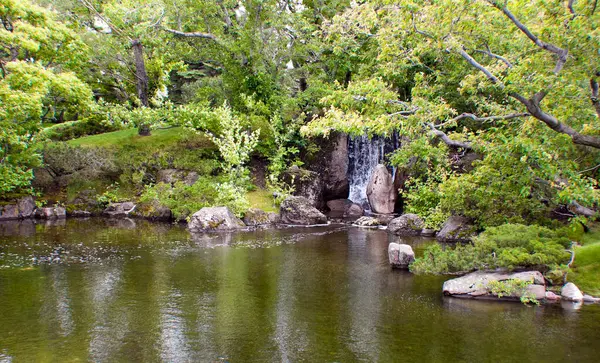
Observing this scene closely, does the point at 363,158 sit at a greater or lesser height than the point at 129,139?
lesser

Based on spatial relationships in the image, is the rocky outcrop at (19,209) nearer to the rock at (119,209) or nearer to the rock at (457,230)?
the rock at (119,209)

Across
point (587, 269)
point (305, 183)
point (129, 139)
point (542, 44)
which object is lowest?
point (587, 269)

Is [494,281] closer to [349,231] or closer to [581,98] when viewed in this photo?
[581,98]

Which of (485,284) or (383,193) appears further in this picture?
(383,193)

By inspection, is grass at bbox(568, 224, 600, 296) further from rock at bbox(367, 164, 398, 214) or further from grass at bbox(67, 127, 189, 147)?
grass at bbox(67, 127, 189, 147)

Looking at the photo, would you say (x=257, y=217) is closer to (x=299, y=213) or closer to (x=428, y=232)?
(x=299, y=213)

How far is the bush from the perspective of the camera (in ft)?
36.1

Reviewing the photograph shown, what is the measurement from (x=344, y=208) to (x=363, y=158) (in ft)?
11.5

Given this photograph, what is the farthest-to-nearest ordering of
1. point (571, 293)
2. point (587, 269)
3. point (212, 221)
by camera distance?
1. point (212, 221)
2. point (587, 269)
3. point (571, 293)

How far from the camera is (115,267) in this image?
13906mm

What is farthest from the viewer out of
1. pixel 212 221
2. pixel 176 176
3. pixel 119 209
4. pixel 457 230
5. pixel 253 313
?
pixel 176 176

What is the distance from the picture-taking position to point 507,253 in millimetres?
11016

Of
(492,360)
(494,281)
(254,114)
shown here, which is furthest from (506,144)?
(254,114)

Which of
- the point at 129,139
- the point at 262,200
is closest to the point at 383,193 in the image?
the point at 262,200
